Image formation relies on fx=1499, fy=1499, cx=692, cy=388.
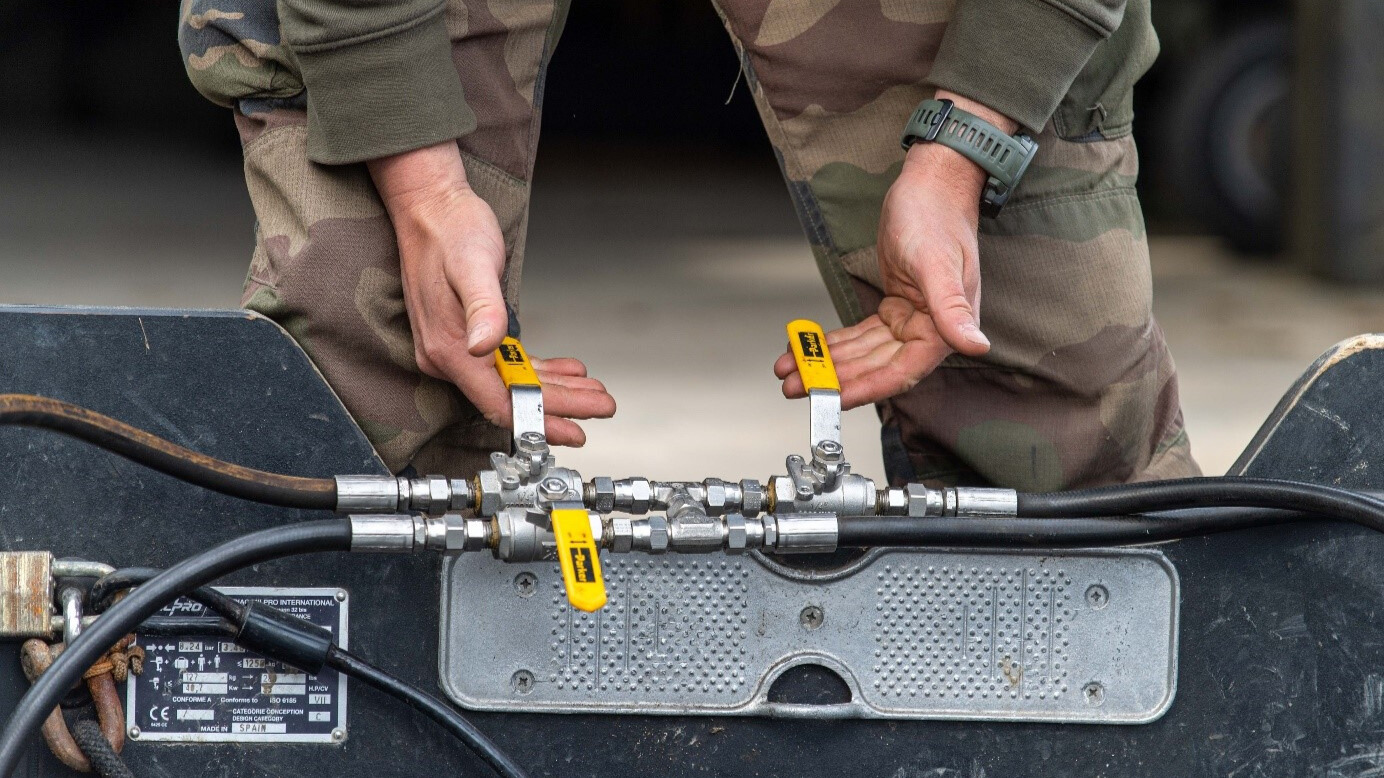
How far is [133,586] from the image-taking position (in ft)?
3.07

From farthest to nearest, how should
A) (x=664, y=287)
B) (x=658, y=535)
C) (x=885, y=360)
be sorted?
(x=664, y=287) → (x=885, y=360) → (x=658, y=535)

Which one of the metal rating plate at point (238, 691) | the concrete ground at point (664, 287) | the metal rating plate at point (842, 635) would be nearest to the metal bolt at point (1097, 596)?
the metal rating plate at point (842, 635)

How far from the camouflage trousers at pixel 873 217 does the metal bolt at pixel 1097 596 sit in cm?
29

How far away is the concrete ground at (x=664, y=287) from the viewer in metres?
3.47

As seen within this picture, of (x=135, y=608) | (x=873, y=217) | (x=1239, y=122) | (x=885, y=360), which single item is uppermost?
(x=1239, y=122)

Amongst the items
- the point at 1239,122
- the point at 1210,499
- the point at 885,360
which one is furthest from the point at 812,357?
the point at 1239,122

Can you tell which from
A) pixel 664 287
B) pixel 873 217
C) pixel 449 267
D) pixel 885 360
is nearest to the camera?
pixel 449 267

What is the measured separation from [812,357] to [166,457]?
457mm

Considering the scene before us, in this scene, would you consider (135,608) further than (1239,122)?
No

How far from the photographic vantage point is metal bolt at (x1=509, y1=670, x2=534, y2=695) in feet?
3.27

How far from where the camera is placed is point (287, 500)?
932 mm

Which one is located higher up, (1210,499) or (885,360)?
(885,360)

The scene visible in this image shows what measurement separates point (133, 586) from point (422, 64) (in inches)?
16.5

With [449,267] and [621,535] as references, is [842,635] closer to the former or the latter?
[621,535]
